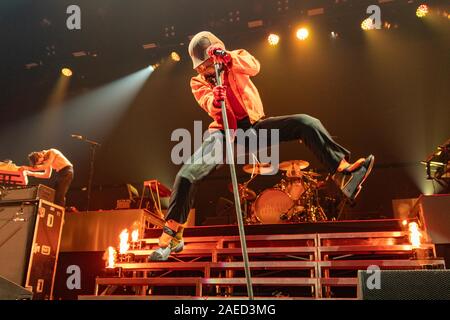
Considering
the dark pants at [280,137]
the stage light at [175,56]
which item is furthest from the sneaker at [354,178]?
the stage light at [175,56]

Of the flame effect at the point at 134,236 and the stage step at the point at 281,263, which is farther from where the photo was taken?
the flame effect at the point at 134,236

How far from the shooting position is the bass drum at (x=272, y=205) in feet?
23.8

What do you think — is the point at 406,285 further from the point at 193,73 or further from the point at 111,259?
the point at 193,73

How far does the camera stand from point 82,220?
6.45 metres

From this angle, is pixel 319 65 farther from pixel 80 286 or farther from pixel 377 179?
pixel 80 286

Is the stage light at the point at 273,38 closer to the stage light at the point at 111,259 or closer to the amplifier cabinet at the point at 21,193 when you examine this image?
the amplifier cabinet at the point at 21,193

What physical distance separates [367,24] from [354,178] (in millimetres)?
6880

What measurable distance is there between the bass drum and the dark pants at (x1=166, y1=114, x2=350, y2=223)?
408cm

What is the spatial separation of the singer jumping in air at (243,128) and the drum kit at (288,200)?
3.64 meters

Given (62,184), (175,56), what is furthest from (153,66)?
(62,184)

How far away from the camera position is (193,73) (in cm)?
1017

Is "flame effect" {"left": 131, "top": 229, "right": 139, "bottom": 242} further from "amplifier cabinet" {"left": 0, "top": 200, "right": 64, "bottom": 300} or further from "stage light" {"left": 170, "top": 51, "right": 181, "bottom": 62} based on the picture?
Answer: "stage light" {"left": 170, "top": 51, "right": 181, "bottom": 62}

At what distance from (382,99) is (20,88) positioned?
9236mm
